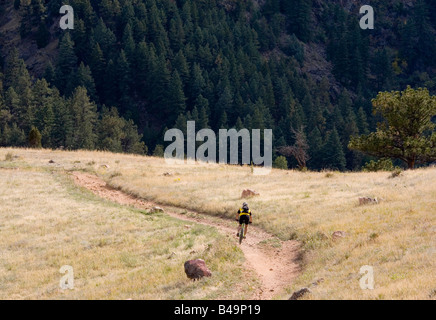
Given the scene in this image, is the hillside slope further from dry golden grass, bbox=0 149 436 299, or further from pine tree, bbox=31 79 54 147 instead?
dry golden grass, bbox=0 149 436 299

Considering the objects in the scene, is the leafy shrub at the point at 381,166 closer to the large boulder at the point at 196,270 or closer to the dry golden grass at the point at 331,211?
the dry golden grass at the point at 331,211

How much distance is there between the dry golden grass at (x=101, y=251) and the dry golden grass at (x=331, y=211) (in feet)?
11.2

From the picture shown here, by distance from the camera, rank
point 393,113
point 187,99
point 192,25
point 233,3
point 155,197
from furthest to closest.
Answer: point 233,3 < point 192,25 < point 187,99 < point 393,113 < point 155,197

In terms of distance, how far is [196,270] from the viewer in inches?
709

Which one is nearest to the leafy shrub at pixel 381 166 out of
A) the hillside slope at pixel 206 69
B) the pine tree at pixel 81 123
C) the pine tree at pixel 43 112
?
the hillside slope at pixel 206 69

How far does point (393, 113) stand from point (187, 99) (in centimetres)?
9921

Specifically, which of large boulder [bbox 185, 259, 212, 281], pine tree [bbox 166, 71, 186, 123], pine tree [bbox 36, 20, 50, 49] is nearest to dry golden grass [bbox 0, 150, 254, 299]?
large boulder [bbox 185, 259, 212, 281]

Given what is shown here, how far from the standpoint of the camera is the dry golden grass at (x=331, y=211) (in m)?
15.1

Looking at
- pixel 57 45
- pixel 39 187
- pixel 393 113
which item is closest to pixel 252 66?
pixel 57 45

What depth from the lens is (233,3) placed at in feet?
607

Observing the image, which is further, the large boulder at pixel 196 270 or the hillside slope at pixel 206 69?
the hillside slope at pixel 206 69
